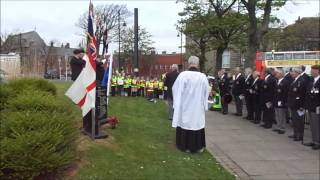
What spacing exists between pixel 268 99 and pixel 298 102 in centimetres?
309

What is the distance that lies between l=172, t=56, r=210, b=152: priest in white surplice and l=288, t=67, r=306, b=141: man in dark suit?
3186 millimetres

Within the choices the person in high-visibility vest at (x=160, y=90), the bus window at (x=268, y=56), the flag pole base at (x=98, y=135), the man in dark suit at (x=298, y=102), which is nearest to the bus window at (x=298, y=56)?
the bus window at (x=268, y=56)

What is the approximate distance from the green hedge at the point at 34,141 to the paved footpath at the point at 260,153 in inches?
124

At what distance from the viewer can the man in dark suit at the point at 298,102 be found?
12.8m

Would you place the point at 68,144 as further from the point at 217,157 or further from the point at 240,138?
the point at 240,138

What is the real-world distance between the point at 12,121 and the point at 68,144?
883mm

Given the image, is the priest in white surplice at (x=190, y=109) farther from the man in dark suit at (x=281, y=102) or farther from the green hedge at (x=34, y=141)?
the man in dark suit at (x=281, y=102)

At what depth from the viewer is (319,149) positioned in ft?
39.5

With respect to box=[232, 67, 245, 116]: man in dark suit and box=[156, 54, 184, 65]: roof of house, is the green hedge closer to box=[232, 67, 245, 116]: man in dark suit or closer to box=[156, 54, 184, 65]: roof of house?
box=[232, 67, 245, 116]: man in dark suit

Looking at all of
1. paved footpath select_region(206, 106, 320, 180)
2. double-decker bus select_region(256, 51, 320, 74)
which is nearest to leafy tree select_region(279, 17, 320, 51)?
double-decker bus select_region(256, 51, 320, 74)

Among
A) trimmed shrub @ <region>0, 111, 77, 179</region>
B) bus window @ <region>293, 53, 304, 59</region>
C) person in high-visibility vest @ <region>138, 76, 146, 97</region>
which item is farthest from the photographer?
person in high-visibility vest @ <region>138, 76, 146, 97</region>

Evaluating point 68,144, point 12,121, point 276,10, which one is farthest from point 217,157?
point 276,10

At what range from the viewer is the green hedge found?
693 centimetres

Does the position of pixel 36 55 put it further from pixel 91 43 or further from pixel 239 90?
pixel 91 43
